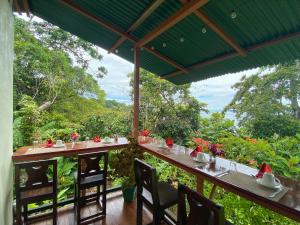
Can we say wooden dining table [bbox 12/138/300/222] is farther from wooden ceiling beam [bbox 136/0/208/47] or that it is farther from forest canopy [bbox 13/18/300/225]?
forest canopy [bbox 13/18/300/225]

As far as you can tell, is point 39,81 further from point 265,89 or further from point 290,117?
point 290,117

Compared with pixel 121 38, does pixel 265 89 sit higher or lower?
lower

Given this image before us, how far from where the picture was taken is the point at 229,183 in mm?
1586

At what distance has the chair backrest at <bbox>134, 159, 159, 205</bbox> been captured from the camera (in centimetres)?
167

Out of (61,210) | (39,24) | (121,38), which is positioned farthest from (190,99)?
(39,24)

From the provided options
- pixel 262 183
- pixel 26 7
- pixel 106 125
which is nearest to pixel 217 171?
pixel 262 183

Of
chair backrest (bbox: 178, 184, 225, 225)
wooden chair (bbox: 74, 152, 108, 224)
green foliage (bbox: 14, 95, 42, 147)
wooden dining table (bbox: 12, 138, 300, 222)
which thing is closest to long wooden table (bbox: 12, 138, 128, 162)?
wooden dining table (bbox: 12, 138, 300, 222)

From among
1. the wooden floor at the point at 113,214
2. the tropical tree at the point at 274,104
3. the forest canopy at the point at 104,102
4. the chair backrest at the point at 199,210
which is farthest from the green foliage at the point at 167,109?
the chair backrest at the point at 199,210

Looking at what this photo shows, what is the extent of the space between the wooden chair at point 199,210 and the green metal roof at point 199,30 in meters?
1.80

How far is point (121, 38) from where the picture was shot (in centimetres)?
326

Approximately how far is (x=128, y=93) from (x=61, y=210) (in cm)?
499

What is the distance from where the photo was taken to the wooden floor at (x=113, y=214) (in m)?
2.46

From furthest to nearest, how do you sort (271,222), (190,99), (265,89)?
1. (190,99)
2. (265,89)
3. (271,222)

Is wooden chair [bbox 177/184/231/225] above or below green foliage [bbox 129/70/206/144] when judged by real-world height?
below
